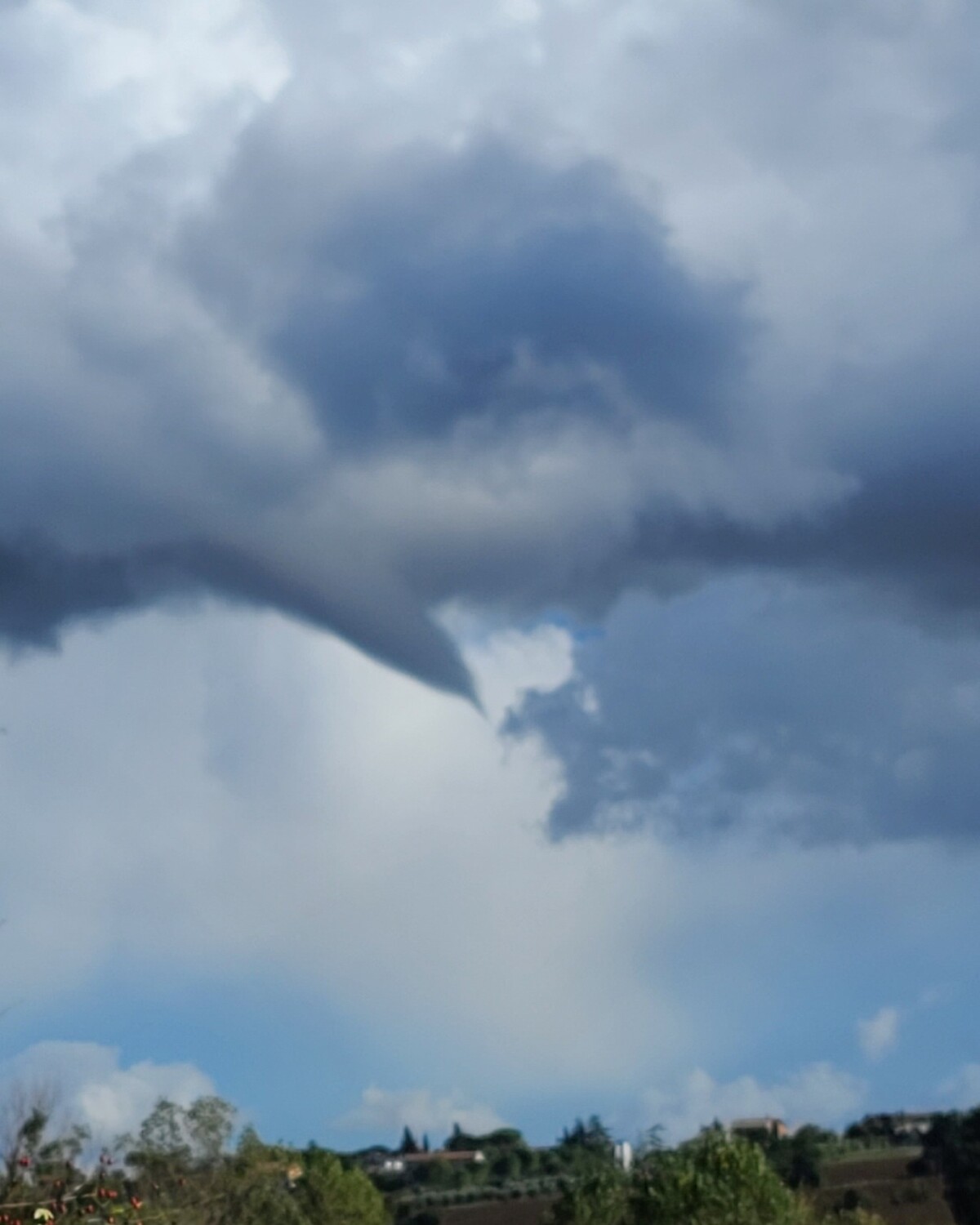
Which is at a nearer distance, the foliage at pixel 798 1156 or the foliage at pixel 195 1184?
the foliage at pixel 195 1184

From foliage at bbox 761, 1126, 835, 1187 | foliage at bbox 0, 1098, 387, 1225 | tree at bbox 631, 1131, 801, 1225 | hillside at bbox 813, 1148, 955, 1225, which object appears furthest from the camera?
foliage at bbox 761, 1126, 835, 1187

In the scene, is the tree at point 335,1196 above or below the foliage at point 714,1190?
above

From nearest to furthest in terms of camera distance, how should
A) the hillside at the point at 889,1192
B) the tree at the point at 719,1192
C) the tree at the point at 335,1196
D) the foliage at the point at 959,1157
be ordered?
1. the tree at the point at 719,1192
2. the tree at the point at 335,1196
3. the hillside at the point at 889,1192
4. the foliage at the point at 959,1157

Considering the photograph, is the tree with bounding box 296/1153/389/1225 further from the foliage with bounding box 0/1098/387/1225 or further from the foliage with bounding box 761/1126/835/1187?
the foliage with bounding box 761/1126/835/1187

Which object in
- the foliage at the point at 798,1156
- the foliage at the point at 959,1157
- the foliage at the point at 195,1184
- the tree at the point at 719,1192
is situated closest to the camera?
the foliage at the point at 195,1184

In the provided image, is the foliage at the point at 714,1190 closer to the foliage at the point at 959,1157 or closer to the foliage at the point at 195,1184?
the foliage at the point at 195,1184

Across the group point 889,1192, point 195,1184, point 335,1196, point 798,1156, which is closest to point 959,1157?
point 889,1192

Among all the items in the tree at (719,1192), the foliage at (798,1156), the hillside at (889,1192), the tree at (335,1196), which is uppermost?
the foliage at (798,1156)

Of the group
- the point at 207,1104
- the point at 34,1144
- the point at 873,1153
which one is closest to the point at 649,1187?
the point at 207,1104

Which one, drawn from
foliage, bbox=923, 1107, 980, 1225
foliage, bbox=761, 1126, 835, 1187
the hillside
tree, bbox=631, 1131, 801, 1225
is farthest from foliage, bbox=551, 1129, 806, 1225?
foliage, bbox=761, 1126, 835, 1187

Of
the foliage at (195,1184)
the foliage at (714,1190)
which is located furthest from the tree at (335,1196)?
the foliage at (714,1190)

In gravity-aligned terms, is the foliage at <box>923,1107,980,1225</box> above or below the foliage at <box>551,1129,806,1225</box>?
above

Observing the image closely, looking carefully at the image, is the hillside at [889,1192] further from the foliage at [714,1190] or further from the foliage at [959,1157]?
the foliage at [714,1190]

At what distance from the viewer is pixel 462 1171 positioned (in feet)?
644
